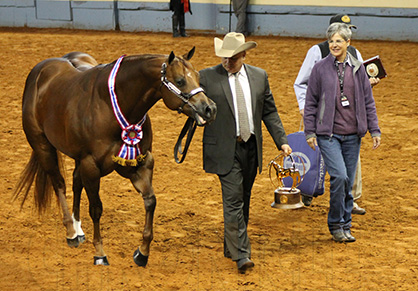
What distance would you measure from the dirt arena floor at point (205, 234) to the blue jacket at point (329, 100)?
1078 millimetres

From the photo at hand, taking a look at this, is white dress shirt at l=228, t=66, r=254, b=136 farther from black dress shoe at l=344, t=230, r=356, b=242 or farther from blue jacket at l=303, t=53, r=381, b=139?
black dress shoe at l=344, t=230, r=356, b=242

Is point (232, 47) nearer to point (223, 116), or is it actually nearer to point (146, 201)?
point (223, 116)

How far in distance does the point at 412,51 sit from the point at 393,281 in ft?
39.9

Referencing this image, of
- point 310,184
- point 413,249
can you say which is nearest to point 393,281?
point 413,249

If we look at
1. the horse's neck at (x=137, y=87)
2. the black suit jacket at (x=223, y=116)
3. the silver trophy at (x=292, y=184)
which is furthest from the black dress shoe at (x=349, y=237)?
the horse's neck at (x=137, y=87)

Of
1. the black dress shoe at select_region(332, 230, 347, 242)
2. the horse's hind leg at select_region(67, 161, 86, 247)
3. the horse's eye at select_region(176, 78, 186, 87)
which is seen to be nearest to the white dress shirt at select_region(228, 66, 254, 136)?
the horse's eye at select_region(176, 78, 186, 87)

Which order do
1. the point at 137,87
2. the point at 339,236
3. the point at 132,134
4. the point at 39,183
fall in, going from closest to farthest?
the point at 137,87
the point at 132,134
the point at 339,236
the point at 39,183

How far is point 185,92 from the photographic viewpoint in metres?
5.12

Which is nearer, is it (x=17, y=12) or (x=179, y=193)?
(x=179, y=193)

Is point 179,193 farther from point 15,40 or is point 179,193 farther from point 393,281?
point 15,40

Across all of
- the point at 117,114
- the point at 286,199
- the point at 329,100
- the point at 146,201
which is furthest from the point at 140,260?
the point at 329,100

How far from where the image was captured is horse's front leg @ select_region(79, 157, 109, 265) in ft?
18.4

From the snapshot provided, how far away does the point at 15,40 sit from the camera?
18562mm

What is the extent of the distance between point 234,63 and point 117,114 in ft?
3.43
